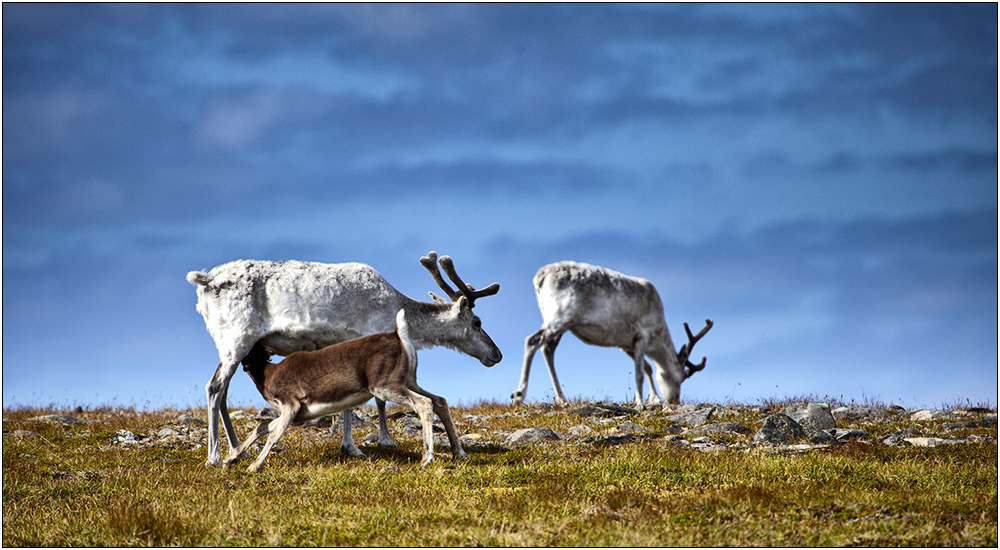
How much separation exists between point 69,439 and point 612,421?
8764 millimetres

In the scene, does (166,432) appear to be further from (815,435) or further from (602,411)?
(815,435)

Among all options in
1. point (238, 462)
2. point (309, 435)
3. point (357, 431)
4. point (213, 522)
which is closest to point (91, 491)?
point (238, 462)

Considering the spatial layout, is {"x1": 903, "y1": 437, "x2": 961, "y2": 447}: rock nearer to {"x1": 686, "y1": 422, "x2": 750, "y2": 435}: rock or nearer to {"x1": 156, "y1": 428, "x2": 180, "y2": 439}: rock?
{"x1": 686, "y1": 422, "x2": 750, "y2": 435}: rock

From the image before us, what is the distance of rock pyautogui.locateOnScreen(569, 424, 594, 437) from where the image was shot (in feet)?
40.6

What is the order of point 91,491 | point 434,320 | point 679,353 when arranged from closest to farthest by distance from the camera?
point 91,491, point 434,320, point 679,353

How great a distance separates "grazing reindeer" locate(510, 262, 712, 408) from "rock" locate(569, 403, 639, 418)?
2.38m

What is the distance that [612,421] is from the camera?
1384cm

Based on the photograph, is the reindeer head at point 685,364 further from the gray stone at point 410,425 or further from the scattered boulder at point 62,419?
the scattered boulder at point 62,419

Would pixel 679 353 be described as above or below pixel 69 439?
above

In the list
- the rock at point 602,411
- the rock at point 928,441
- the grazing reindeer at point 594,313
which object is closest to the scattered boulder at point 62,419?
the grazing reindeer at point 594,313

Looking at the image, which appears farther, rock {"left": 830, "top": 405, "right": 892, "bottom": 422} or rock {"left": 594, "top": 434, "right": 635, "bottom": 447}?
rock {"left": 830, "top": 405, "right": 892, "bottom": 422}

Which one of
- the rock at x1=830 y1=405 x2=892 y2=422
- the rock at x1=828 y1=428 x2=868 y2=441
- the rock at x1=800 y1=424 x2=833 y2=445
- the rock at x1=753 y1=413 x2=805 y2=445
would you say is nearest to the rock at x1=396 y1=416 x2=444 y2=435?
the rock at x1=753 y1=413 x2=805 y2=445

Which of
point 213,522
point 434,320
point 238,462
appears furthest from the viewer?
point 434,320

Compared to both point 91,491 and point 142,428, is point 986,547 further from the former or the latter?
point 142,428
